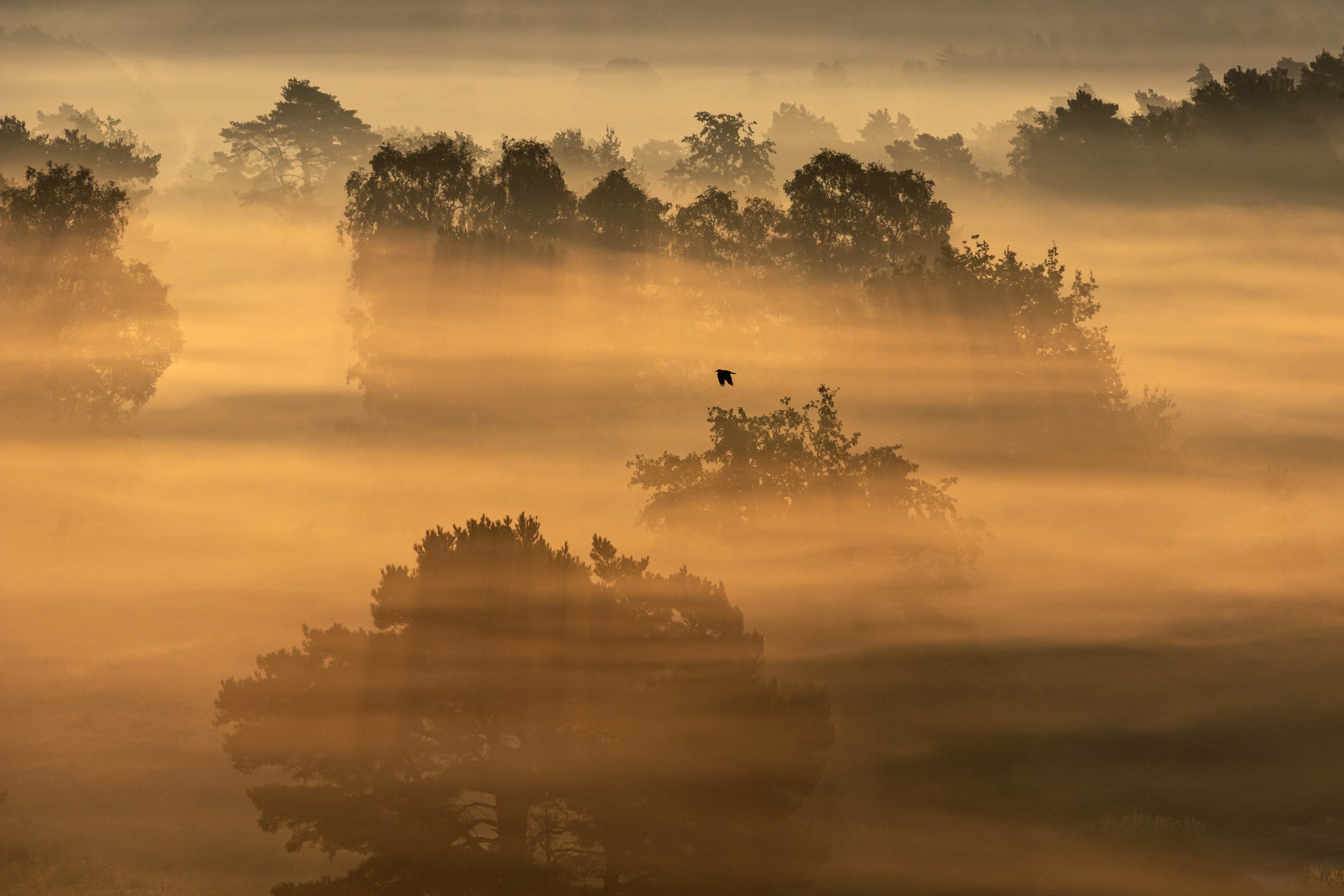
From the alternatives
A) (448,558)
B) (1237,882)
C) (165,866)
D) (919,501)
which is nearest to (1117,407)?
(919,501)

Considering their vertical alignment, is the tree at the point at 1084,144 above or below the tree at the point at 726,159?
below

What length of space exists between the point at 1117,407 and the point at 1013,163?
7790cm

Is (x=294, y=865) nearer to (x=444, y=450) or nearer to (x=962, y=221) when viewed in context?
(x=444, y=450)

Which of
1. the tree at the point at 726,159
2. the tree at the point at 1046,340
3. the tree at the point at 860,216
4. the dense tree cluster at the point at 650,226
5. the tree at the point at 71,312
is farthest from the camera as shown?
the tree at the point at 726,159

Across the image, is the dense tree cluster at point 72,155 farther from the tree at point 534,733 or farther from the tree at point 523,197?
the tree at point 534,733

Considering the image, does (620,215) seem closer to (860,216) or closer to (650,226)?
(650,226)

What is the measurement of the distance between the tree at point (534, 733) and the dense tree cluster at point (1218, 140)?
324 ft

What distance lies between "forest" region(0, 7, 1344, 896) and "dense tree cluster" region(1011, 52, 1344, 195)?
16.5 inches

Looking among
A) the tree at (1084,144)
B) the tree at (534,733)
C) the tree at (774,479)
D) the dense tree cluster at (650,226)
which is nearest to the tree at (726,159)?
the tree at (1084,144)

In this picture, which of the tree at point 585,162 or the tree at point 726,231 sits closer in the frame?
the tree at point 726,231

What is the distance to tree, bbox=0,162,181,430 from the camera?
275ft

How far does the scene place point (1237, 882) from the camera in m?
53.2

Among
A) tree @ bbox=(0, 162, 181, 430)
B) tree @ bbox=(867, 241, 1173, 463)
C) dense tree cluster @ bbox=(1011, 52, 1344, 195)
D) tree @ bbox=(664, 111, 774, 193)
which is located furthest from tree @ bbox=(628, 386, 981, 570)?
tree @ bbox=(664, 111, 774, 193)

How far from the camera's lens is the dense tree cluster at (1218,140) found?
12631 cm
